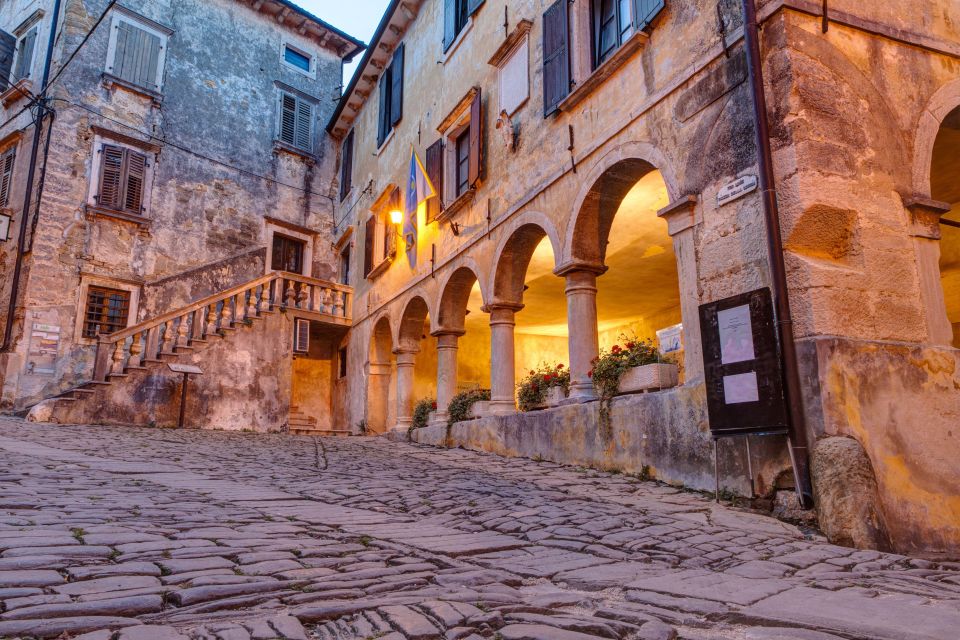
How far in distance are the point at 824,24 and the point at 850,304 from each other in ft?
8.48

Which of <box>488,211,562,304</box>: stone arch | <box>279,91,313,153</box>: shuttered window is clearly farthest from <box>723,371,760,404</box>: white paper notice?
<box>279,91,313,153</box>: shuttered window

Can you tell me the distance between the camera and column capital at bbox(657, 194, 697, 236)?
684cm

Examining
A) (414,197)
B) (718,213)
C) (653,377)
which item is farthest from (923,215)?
(414,197)

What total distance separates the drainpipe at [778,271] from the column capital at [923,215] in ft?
4.26

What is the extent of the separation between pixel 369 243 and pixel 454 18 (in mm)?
5817

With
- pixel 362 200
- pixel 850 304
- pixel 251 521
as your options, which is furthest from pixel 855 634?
pixel 362 200

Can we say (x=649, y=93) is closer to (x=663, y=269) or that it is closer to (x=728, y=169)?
(x=728, y=169)

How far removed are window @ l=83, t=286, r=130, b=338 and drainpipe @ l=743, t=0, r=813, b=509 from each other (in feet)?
45.2

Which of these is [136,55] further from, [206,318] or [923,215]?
[923,215]

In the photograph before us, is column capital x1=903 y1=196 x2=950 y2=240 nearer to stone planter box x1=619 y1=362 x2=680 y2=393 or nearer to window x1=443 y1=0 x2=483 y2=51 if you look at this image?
stone planter box x1=619 y1=362 x2=680 y2=393

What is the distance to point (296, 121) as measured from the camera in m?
20.0

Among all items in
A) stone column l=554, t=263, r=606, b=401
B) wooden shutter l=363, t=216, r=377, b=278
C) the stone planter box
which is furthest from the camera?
wooden shutter l=363, t=216, r=377, b=278

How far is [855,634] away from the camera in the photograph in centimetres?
241

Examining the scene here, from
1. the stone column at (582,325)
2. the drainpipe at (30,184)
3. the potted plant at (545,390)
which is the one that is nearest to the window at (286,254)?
the drainpipe at (30,184)
